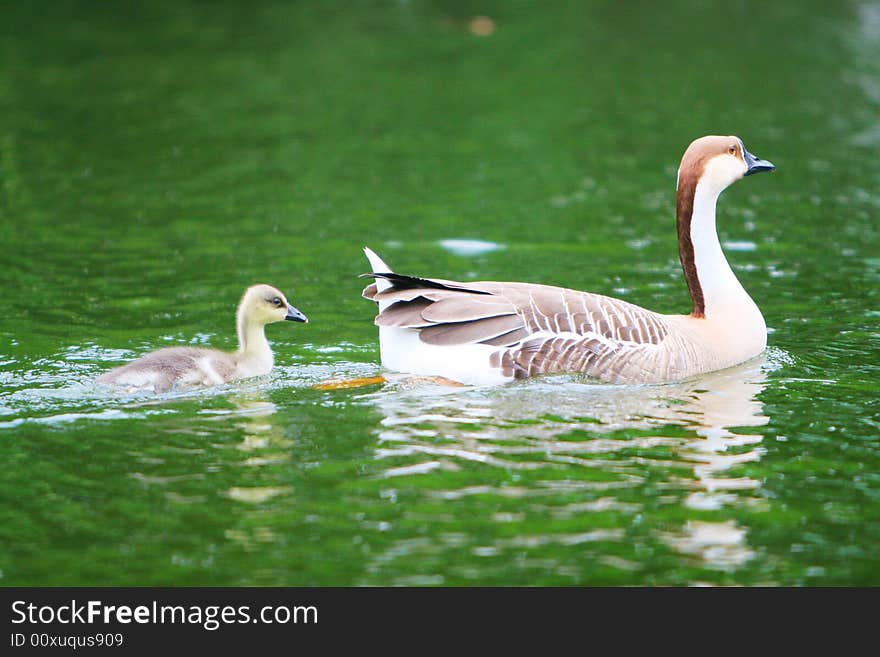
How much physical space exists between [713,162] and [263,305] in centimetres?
346

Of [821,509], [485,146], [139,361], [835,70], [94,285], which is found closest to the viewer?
[821,509]

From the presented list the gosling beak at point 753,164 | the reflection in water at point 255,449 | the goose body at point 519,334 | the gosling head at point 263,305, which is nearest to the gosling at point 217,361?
the gosling head at point 263,305

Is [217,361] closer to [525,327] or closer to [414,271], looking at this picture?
[525,327]

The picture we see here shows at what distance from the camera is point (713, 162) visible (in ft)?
32.7

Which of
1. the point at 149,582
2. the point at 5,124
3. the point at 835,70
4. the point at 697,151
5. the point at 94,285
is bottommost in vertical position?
the point at 149,582

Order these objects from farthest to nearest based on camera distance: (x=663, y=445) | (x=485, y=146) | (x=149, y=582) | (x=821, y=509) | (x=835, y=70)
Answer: (x=835, y=70) → (x=485, y=146) → (x=663, y=445) → (x=821, y=509) → (x=149, y=582)

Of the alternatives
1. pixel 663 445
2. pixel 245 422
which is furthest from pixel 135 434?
pixel 663 445

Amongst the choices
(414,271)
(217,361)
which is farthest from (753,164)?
(217,361)

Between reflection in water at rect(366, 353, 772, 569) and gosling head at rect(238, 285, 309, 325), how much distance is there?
3.48 ft

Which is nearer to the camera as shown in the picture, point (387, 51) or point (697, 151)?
point (697, 151)

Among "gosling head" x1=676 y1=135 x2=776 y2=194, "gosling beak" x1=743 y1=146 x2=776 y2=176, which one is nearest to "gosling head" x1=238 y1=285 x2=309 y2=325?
"gosling head" x1=676 y1=135 x2=776 y2=194

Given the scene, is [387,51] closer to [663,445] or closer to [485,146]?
[485,146]

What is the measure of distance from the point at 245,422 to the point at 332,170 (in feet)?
29.8

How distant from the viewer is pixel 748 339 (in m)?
10.0
